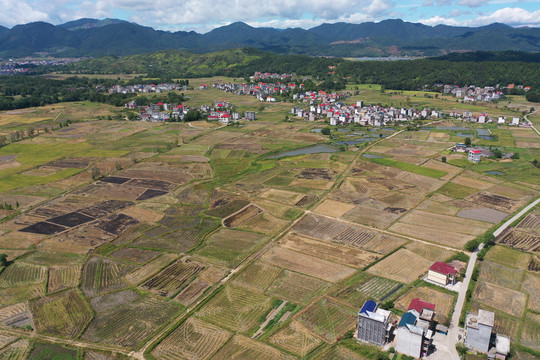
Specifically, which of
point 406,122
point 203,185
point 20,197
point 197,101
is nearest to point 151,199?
point 203,185

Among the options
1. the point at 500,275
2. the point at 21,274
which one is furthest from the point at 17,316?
the point at 500,275

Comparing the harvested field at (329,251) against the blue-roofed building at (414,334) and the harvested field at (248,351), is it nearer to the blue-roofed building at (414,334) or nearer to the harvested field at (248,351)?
the blue-roofed building at (414,334)

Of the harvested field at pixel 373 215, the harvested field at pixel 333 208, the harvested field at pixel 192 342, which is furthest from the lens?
the harvested field at pixel 333 208

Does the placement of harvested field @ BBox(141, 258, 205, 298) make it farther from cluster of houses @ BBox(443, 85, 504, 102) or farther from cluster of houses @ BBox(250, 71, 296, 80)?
cluster of houses @ BBox(250, 71, 296, 80)

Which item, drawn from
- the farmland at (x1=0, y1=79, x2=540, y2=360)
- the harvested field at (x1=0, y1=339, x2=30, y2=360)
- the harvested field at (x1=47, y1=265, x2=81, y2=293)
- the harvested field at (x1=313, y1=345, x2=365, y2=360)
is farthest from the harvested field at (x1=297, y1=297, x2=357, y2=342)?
the harvested field at (x1=47, y1=265, x2=81, y2=293)

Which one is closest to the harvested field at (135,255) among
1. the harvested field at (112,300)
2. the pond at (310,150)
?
the harvested field at (112,300)

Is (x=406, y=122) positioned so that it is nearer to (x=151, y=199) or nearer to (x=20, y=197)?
(x=151, y=199)

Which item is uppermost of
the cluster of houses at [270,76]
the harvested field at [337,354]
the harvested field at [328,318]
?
the cluster of houses at [270,76]
